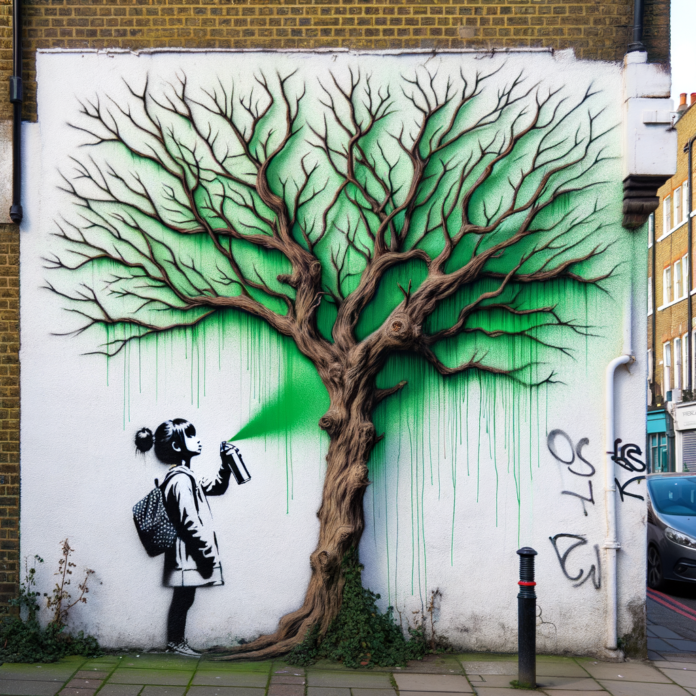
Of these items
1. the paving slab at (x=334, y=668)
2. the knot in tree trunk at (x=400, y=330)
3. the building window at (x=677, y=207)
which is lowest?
the paving slab at (x=334, y=668)

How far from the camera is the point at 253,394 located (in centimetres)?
632

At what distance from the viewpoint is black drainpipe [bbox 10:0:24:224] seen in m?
6.30

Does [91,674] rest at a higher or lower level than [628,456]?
lower

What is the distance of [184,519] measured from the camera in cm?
622

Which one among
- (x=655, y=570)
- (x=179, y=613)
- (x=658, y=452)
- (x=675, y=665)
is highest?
(x=179, y=613)

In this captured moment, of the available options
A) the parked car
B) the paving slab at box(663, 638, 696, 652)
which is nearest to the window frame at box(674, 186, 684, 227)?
the parked car

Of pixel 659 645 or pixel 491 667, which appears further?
pixel 659 645

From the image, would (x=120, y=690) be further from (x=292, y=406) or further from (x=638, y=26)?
(x=638, y=26)

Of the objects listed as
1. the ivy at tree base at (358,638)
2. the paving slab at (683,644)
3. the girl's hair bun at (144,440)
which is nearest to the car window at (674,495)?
the paving slab at (683,644)

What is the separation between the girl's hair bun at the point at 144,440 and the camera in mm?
6297

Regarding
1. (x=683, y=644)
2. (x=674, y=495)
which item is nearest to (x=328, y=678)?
(x=683, y=644)

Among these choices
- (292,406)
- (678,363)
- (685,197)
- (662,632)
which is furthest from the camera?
(678,363)

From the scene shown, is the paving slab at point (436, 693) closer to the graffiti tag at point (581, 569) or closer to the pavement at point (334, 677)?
the pavement at point (334, 677)

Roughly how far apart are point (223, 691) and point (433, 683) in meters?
1.61
